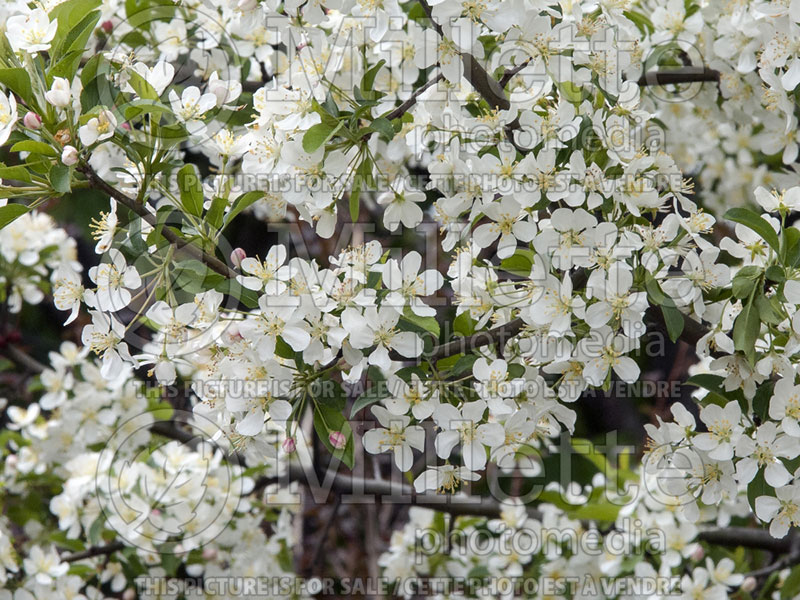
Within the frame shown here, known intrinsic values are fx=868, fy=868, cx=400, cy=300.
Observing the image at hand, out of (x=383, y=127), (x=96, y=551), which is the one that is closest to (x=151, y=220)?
(x=383, y=127)

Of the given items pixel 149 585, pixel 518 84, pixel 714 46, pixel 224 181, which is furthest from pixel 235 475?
pixel 714 46

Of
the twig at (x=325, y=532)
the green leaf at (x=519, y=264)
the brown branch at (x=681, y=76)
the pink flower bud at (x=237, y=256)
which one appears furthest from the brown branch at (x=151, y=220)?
the twig at (x=325, y=532)

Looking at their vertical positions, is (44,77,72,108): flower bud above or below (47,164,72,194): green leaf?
above

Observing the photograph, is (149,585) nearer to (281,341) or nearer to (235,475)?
(235,475)

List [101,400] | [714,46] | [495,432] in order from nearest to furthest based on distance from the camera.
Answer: [495,432] < [714,46] < [101,400]

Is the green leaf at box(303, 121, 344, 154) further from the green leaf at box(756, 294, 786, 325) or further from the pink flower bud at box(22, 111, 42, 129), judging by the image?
the green leaf at box(756, 294, 786, 325)

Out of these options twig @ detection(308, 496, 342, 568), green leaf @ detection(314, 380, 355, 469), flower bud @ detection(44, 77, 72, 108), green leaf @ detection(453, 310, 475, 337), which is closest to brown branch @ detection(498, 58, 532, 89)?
green leaf @ detection(453, 310, 475, 337)

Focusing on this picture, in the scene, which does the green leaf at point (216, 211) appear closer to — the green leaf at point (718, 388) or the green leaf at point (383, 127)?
the green leaf at point (383, 127)
